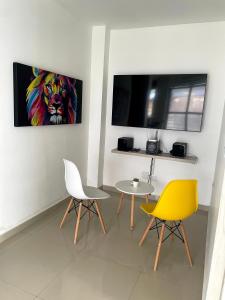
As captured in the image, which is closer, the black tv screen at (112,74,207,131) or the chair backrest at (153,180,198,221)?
the chair backrest at (153,180,198,221)

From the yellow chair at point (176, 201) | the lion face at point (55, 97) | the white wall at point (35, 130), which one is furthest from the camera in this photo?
the lion face at point (55, 97)

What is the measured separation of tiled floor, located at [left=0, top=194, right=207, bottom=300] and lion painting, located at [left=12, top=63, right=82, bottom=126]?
1.34 meters

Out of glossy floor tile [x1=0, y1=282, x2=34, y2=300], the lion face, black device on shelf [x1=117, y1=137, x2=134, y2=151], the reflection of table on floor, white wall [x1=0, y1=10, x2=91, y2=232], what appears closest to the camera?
glossy floor tile [x1=0, y1=282, x2=34, y2=300]

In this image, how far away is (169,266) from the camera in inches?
87.4

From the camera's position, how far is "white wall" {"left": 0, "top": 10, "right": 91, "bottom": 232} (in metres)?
2.31

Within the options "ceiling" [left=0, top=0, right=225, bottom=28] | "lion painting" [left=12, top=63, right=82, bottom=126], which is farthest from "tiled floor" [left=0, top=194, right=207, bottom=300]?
"ceiling" [left=0, top=0, right=225, bottom=28]

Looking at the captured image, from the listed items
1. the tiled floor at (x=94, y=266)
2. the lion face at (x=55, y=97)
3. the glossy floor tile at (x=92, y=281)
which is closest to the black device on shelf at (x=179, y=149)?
the tiled floor at (x=94, y=266)

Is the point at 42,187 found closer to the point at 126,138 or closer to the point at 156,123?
the point at 126,138

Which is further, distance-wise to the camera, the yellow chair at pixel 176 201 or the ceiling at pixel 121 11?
the ceiling at pixel 121 11

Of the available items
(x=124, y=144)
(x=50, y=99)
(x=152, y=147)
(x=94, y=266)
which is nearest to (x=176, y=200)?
(x=94, y=266)

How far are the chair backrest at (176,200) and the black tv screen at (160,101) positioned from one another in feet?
4.69

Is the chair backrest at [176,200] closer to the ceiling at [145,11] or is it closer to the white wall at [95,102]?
the white wall at [95,102]

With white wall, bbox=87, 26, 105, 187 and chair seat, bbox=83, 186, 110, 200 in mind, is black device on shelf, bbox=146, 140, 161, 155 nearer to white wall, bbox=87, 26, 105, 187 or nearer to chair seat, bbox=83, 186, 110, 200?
white wall, bbox=87, 26, 105, 187

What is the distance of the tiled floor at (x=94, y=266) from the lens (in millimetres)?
1872
